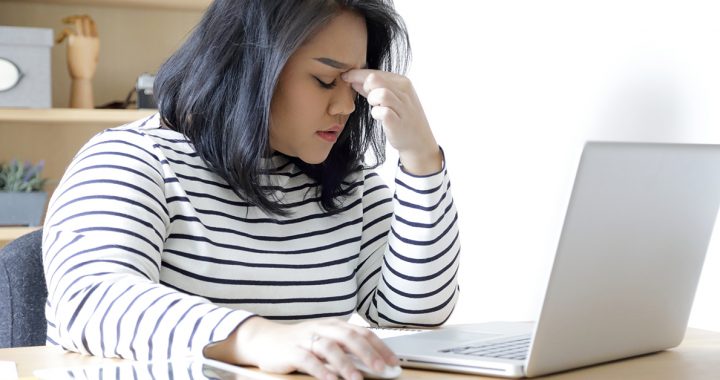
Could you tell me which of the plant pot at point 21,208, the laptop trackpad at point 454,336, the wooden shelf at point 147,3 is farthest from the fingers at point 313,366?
the wooden shelf at point 147,3

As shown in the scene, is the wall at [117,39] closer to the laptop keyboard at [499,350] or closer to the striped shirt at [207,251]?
the striped shirt at [207,251]

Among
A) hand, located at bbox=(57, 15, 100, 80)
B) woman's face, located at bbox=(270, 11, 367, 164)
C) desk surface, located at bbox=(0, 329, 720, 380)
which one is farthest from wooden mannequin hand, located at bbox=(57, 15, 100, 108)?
desk surface, located at bbox=(0, 329, 720, 380)

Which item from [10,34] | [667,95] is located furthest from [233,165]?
[10,34]

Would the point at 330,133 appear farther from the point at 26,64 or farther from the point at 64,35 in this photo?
the point at 64,35

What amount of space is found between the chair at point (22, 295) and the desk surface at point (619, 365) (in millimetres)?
360

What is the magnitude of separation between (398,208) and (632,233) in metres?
0.45

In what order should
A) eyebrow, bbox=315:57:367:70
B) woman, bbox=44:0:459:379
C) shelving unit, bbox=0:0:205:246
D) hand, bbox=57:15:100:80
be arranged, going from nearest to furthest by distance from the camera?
woman, bbox=44:0:459:379 → eyebrow, bbox=315:57:367:70 → hand, bbox=57:15:100:80 → shelving unit, bbox=0:0:205:246

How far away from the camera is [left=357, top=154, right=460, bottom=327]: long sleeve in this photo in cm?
125

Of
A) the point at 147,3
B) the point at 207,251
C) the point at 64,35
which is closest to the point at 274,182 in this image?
the point at 207,251

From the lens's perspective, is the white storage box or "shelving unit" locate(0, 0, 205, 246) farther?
"shelving unit" locate(0, 0, 205, 246)

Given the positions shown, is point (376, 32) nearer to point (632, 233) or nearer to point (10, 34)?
point (632, 233)

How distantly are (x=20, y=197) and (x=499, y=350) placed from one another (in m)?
1.90

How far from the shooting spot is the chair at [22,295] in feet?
4.37

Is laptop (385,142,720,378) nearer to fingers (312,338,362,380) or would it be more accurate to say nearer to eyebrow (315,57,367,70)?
fingers (312,338,362,380)
